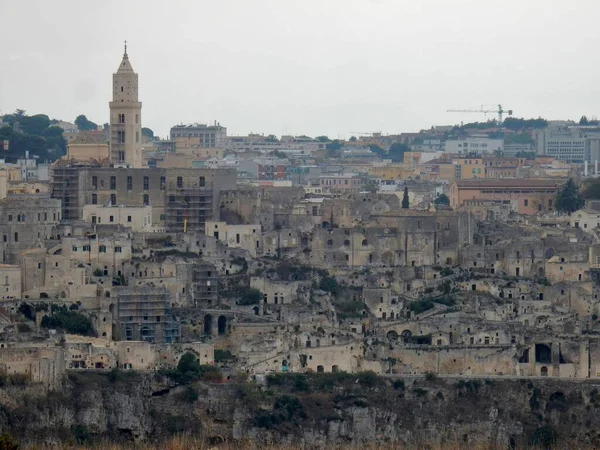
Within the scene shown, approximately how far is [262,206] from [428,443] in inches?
693

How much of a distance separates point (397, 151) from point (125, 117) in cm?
5769

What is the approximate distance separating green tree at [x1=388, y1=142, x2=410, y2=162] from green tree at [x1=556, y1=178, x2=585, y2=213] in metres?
46.1

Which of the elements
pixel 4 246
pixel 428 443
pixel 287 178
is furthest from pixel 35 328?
pixel 287 178

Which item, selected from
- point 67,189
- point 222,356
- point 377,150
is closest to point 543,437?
point 222,356

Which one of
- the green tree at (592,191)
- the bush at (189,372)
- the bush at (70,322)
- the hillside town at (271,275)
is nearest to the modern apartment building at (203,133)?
the green tree at (592,191)

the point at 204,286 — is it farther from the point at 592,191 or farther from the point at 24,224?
the point at 592,191

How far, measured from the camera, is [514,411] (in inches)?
2827

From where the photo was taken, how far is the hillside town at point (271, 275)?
7144 cm

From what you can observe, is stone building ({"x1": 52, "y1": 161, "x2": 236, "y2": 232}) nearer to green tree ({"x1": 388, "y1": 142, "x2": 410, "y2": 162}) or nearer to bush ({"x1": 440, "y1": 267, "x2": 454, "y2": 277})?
bush ({"x1": 440, "y1": 267, "x2": 454, "y2": 277})

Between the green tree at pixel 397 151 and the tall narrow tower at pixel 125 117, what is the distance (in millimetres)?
54443

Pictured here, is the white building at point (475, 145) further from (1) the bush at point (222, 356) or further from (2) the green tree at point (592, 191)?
(1) the bush at point (222, 356)

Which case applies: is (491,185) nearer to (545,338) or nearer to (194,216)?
(194,216)

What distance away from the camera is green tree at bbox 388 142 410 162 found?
141m

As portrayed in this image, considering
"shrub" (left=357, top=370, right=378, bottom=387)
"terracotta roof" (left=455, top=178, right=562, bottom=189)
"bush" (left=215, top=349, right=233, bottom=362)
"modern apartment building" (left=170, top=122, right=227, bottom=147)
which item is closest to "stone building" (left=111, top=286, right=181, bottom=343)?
"bush" (left=215, top=349, right=233, bottom=362)
